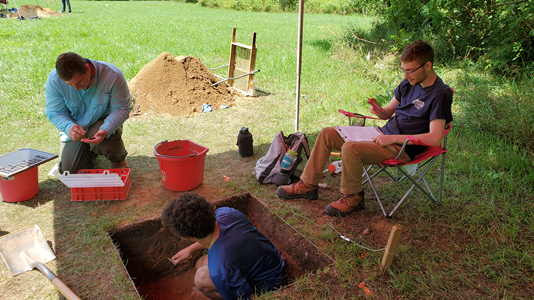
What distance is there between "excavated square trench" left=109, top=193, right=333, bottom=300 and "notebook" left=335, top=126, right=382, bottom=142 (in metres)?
0.98

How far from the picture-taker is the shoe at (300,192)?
335 centimetres

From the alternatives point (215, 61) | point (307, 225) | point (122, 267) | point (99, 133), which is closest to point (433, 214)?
point (307, 225)

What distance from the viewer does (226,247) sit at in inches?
86.9

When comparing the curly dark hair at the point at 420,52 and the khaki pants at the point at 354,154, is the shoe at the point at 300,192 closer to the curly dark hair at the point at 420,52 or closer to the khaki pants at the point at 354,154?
the khaki pants at the point at 354,154

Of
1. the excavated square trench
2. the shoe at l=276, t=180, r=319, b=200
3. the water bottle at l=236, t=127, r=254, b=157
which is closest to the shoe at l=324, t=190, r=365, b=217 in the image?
the shoe at l=276, t=180, r=319, b=200

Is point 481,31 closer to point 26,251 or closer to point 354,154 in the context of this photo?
point 354,154

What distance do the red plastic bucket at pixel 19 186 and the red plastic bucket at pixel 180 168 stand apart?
1.22 meters

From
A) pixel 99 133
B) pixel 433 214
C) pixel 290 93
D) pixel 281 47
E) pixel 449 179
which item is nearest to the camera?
pixel 433 214

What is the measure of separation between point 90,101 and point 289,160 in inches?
87.2

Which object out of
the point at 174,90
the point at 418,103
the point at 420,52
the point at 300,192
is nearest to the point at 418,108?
the point at 418,103

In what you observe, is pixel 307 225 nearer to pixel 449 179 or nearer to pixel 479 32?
pixel 449 179

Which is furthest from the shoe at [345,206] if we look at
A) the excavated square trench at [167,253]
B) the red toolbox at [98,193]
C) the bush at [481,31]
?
the bush at [481,31]

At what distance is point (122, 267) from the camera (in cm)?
249

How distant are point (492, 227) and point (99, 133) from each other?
3.79 metres
